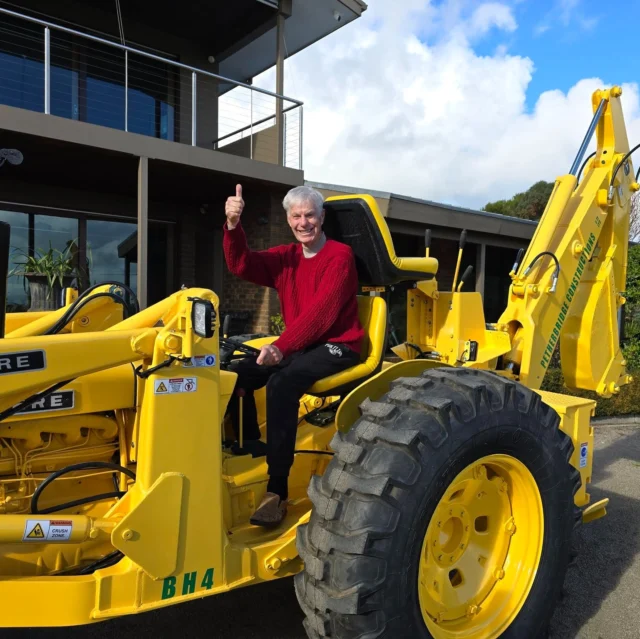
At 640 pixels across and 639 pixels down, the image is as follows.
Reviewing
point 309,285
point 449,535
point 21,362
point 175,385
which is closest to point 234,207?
point 309,285

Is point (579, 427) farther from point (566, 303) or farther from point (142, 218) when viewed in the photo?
point (142, 218)

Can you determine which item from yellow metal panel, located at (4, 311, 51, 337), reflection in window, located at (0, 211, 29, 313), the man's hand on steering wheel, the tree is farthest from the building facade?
the tree

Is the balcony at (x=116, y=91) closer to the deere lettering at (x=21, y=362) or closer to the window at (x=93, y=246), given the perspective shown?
the window at (x=93, y=246)

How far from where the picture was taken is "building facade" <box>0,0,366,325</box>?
28.8 feet

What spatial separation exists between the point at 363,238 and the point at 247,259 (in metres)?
0.66

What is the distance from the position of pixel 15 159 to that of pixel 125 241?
29.7 feet

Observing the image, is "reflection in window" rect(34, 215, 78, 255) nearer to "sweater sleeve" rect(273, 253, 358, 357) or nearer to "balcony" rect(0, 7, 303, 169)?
"balcony" rect(0, 7, 303, 169)

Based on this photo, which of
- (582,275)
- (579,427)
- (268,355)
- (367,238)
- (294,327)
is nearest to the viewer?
(268,355)

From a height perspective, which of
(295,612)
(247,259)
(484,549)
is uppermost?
(247,259)

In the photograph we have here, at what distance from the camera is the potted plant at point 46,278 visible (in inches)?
345

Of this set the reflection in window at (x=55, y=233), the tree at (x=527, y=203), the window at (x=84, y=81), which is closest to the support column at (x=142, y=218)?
the reflection in window at (x=55, y=233)

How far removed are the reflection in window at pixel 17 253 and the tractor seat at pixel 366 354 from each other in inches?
314

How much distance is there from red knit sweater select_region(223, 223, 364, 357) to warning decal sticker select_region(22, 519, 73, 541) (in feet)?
3.69

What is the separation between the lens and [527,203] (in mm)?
40094
